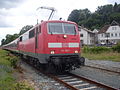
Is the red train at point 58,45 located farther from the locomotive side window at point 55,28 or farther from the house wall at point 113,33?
the house wall at point 113,33

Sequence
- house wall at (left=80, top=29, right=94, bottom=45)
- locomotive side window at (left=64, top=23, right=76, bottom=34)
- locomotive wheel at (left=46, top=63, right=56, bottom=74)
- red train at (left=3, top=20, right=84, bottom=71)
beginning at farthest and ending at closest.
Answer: house wall at (left=80, top=29, right=94, bottom=45) → locomotive side window at (left=64, top=23, right=76, bottom=34) → locomotive wheel at (left=46, top=63, right=56, bottom=74) → red train at (left=3, top=20, right=84, bottom=71)

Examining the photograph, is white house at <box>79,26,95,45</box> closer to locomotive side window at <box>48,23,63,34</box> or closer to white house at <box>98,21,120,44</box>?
white house at <box>98,21,120,44</box>

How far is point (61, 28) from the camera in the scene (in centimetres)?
1155

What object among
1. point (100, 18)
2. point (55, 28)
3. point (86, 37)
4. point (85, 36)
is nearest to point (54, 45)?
point (55, 28)

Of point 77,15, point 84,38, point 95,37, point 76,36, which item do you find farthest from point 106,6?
point 76,36

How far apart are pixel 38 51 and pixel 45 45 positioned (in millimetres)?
1266

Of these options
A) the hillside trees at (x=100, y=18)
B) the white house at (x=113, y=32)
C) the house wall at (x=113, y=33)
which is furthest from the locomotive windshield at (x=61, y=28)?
the hillside trees at (x=100, y=18)

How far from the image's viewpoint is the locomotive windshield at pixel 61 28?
11294 mm

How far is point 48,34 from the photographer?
36.0 feet

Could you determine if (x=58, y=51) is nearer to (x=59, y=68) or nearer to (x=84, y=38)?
(x=59, y=68)

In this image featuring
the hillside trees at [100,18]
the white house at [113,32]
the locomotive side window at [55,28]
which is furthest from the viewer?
the hillside trees at [100,18]

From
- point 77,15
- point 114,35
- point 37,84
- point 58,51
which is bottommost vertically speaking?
point 37,84

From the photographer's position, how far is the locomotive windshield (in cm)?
1129

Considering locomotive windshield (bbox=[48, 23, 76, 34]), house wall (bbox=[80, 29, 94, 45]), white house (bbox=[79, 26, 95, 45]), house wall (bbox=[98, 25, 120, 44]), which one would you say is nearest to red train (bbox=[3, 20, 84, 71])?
locomotive windshield (bbox=[48, 23, 76, 34])
